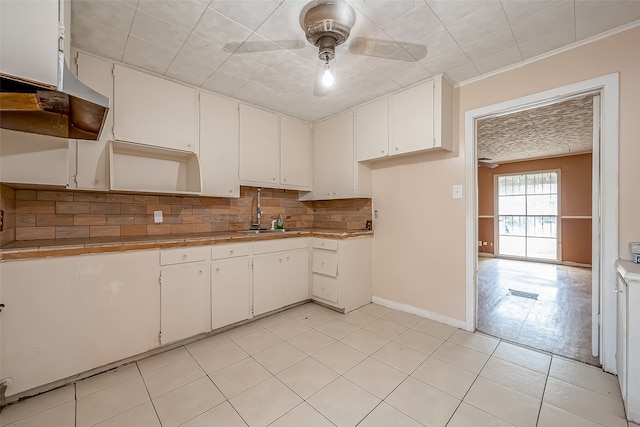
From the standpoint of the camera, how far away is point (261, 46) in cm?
199

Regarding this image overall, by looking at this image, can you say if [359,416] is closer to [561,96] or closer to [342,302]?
[342,302]

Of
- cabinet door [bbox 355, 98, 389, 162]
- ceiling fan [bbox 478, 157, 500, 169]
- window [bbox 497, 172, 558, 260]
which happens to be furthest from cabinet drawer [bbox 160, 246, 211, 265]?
window [bbox 497, 172, 558, 260]

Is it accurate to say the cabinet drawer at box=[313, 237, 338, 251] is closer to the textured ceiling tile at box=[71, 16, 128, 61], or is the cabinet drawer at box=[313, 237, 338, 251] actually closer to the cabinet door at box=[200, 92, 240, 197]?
the cabinet door at box=[200, 92, 240, 197]

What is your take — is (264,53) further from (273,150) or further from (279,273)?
(279,273)

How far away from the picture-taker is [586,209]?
5.57m

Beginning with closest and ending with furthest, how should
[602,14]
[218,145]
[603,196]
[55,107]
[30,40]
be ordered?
[30,40], [55,107], [602,14], [603,196], [218,145]

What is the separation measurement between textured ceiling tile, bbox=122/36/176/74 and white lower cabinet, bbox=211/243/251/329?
165cm

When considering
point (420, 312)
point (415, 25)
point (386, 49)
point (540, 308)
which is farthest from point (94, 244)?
point (540, 308)

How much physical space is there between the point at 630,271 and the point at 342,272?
2.12 meters

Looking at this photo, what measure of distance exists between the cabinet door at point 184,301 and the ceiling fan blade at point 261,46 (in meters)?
1.81

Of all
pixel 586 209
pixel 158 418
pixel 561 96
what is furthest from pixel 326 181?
pixel 586 209

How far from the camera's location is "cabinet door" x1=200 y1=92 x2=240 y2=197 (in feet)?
8.82

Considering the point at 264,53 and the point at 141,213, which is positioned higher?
the point at 264,53

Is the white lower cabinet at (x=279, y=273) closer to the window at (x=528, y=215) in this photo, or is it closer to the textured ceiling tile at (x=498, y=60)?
the textured ceiling tile at (x=498, y=60)
